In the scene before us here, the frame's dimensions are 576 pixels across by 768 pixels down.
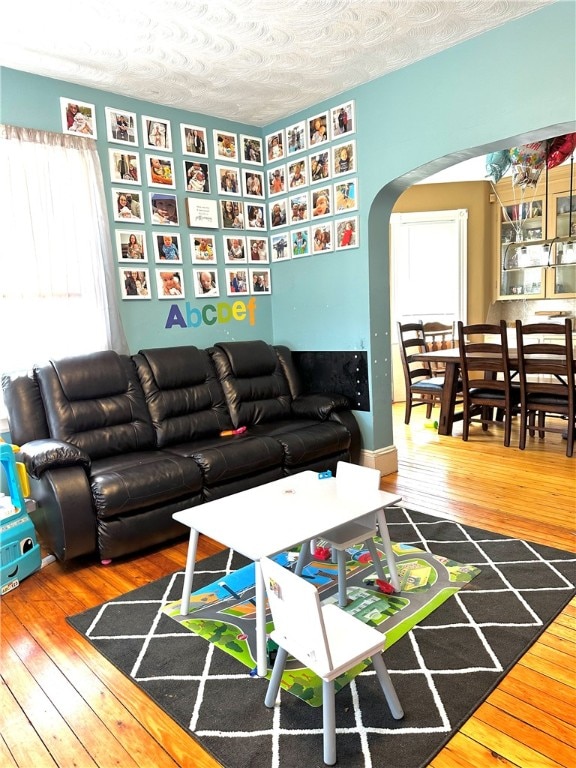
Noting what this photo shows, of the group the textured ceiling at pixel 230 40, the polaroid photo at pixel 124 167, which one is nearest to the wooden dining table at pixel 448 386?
Result: the textured ceiling at pixel 230 40

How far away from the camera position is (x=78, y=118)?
11.0ft

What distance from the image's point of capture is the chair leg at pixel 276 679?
64.2 inches

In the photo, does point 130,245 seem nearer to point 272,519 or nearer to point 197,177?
point 197,177

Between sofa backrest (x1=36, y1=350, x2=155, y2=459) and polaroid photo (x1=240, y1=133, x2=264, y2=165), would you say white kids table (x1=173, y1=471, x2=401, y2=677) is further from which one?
polaroid photo (x1=240, y1=133, x2=264, y2=165)

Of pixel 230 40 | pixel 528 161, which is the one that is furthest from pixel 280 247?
pixel 528 161

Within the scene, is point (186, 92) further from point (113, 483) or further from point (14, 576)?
point (14, 576)

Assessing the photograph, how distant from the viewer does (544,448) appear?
14.6ft

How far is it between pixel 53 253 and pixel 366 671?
9.57 feet

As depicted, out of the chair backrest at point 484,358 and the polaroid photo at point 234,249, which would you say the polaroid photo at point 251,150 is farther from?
the chair backrest at point 484,358

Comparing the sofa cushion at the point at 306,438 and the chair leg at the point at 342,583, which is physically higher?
the sofa cushion at the point at 306,438

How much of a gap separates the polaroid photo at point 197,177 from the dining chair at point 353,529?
258 cm

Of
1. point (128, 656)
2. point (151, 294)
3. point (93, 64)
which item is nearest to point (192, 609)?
point (128, 656)

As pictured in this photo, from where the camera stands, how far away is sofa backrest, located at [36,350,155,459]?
3055 millimetres

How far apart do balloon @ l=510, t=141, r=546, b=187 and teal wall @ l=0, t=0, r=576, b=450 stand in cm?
211
